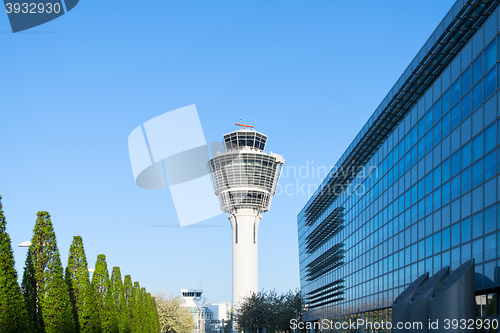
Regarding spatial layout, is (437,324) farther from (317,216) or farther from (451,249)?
(317,216)

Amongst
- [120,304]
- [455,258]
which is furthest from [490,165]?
[120,304]

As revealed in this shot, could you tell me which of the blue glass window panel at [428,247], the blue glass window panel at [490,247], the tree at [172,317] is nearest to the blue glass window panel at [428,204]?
the blue glass window panel at [428,247]

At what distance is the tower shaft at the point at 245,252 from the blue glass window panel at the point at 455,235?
114852 mm

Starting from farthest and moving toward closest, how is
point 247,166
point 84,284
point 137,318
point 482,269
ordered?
point 247,166 < point 137,318 < point 84,284 < point 482,269

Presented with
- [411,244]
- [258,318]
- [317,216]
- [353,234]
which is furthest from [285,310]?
[411,244]

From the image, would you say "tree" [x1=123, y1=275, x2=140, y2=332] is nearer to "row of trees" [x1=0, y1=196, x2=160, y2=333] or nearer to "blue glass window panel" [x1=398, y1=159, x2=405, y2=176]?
"row of trees" [x1=0, y1=196, x2=160, y2=333]

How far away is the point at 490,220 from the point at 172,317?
9387 centimetres

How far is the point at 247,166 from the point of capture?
5896 inches

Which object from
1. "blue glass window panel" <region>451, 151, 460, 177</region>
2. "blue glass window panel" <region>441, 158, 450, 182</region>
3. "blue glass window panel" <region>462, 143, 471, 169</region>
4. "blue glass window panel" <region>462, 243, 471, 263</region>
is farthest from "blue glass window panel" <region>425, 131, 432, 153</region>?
"blue glass window panel" <region>462, 243, 471, 263</region>

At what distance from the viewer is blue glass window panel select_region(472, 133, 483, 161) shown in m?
31.8

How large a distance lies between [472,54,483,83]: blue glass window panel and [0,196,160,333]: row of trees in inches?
1113

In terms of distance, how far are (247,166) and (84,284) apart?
10748 centimetres

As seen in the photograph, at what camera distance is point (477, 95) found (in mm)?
32531

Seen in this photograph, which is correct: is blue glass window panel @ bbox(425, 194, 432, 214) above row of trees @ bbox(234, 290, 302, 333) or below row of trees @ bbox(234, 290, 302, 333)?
above
